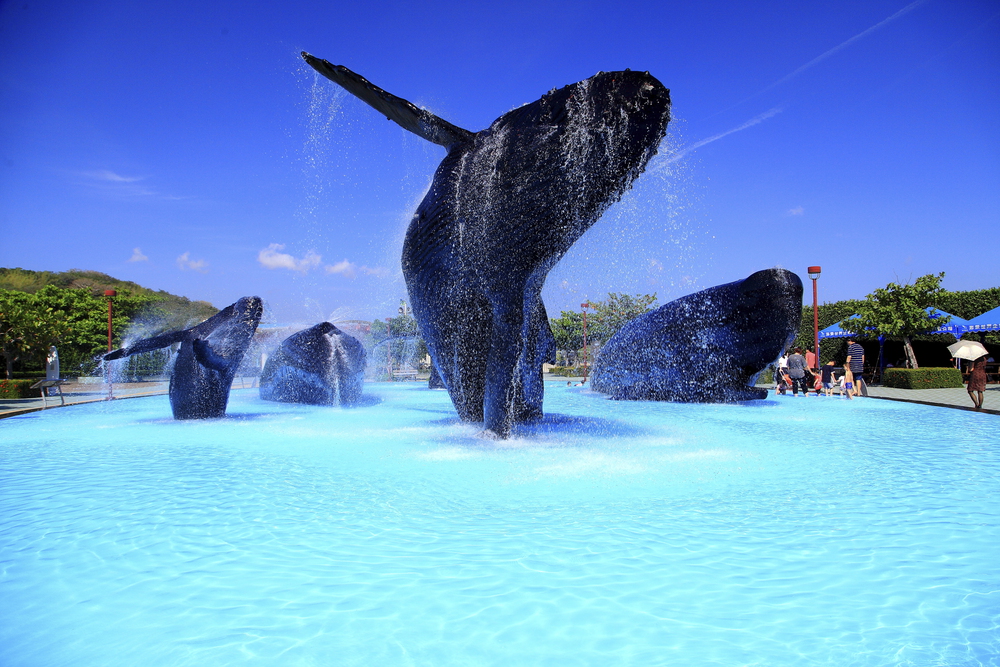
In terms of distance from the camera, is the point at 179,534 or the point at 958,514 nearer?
the point at 179,534

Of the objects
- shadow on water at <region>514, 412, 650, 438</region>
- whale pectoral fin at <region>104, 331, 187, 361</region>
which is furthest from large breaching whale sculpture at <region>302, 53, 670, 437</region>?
whale pectoral fin at <region>104, 331, 187, 361</region>

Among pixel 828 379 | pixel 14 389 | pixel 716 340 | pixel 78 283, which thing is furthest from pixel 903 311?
pixel 78 283

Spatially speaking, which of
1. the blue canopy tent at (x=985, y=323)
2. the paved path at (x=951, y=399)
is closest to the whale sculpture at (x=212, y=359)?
the paved path at (x=951, y=399)

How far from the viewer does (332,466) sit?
261 inches

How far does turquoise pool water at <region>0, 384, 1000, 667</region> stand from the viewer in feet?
9.06

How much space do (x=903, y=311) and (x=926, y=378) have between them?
4.84 metres

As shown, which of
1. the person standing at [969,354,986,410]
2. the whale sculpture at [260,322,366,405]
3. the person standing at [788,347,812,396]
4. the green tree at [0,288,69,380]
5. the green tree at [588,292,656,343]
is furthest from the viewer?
the green tree at [588,292,656,343]

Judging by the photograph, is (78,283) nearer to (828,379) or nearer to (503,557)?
(828,379)

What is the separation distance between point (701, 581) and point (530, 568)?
3.17 ft

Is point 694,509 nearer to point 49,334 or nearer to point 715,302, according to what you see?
point 715,302

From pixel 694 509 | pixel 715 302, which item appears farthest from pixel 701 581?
pixel 715 302

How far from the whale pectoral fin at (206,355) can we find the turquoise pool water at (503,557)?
3339 millimetres

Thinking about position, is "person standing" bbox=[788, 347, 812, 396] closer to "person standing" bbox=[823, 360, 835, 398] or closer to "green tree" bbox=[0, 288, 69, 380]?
"person standing" bbox=[823, 360, 835, 398]

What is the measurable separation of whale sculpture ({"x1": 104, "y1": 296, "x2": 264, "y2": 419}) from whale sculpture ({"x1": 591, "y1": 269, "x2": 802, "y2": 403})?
9384mm
